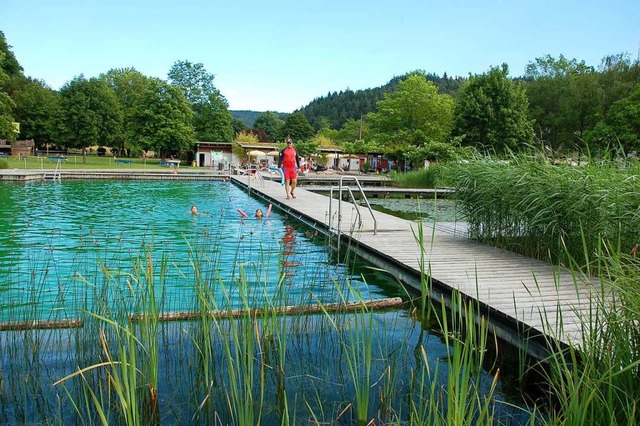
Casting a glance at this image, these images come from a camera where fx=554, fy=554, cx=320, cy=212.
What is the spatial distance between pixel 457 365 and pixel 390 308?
11.5 feet

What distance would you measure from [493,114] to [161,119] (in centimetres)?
2506

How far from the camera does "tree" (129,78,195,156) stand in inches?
1709

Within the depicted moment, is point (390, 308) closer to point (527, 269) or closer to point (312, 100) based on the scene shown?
point (527, 269)

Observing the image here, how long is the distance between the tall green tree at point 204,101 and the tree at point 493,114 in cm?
2798

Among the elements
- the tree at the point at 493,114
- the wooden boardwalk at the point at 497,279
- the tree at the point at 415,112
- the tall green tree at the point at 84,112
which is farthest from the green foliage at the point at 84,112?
the wooden boardwalk at the point at 497,279

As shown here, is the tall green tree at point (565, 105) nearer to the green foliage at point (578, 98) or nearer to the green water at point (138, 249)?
the green foliage at point (578, 98)

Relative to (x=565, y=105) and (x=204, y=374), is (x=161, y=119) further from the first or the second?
(x=204, y=374)

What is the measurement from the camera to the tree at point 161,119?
142 feet

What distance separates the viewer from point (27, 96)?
4791 cm

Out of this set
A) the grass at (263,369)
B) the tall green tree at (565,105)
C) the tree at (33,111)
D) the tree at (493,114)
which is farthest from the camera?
the tree at (33,111)

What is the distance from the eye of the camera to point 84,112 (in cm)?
4119

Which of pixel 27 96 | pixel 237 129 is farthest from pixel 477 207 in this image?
pixel 237 129

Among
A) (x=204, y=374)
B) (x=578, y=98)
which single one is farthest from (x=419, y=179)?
(x=204, y=374)

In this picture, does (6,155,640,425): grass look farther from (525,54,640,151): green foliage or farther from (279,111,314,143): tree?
(279,111,314,143): tree
